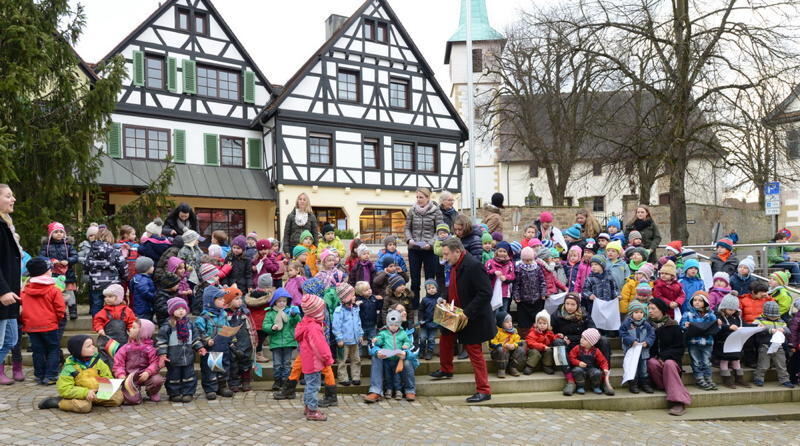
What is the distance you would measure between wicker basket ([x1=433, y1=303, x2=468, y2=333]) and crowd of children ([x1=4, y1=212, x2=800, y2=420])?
549 millimetres

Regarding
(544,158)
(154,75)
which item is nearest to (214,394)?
(154,75)

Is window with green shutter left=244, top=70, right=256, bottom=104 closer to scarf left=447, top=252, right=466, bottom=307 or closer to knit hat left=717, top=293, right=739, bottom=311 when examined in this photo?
scarf left=447, top=252, right=466, bottom=307

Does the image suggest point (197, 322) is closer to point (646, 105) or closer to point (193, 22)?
point (193, 22)

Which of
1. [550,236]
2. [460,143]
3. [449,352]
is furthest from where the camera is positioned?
[460,143]

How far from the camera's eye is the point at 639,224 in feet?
33.1

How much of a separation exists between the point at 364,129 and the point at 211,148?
5.95 meters

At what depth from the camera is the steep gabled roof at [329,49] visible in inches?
816

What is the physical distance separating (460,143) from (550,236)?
16113mm

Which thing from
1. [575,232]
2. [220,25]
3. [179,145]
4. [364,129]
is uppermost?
[220,25]

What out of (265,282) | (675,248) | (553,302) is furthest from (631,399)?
(265,282)

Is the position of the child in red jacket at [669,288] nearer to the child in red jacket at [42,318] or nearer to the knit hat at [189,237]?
the knit hat at [189,237]

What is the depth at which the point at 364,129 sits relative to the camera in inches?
886

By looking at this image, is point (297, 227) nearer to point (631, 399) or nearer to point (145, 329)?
point (145, 329)

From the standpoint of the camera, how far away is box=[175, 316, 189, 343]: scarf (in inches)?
244
